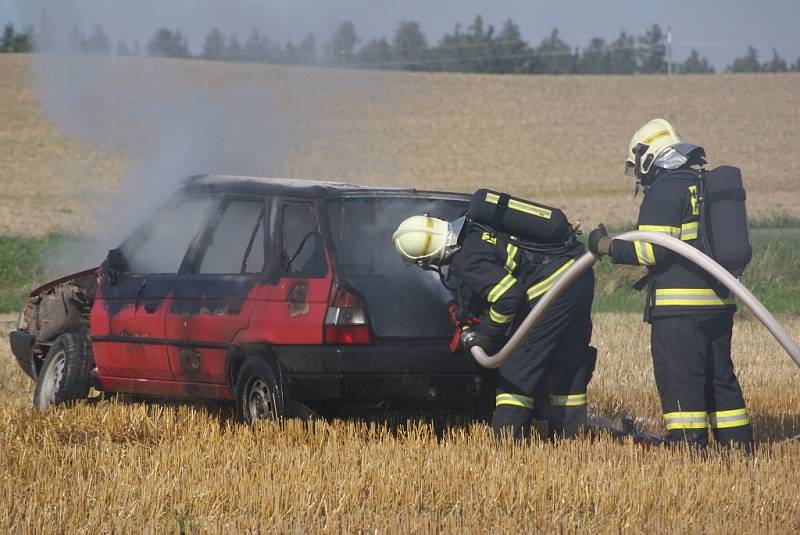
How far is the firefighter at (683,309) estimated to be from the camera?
6672 millimetres

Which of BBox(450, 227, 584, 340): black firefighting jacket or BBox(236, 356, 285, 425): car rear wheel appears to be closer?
BBox(450, 227, 584, 340): black firefighting jacket

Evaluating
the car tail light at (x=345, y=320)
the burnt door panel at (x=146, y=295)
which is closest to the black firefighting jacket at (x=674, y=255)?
the car tail light at (x=345, y=320)

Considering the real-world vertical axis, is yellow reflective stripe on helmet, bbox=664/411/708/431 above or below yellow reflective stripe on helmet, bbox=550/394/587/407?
above

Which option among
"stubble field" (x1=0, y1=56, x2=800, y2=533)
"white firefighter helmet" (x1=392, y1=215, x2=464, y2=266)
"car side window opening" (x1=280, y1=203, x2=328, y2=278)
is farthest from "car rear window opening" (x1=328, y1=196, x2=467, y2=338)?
"stubble field" (x1=0, y1=56, x2=800, y2=533)

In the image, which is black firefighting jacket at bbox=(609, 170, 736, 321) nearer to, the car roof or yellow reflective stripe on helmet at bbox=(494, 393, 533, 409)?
yellow reflective stripe on helmet at bbox=(494, 393, 533, 409)

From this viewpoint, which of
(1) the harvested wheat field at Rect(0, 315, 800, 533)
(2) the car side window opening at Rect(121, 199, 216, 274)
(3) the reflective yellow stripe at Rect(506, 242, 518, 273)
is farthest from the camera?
(2) the car side window opening at Rect(121, 199, 216, 274)

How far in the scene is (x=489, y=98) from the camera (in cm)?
5959

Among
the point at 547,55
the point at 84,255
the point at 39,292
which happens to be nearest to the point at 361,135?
the point at 84,255

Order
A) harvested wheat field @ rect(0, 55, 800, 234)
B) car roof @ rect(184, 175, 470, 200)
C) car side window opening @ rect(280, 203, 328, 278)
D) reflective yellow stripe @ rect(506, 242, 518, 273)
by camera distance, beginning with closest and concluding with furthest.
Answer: reflective yellow stripe @ rect(506, 242, 518, 273)
car side window opening @ rect(280, 203, 328, 278)
car roof @ rect(184, 175, 470, 200)
harvested wheat field @ rect(0, 55, 800, 234)

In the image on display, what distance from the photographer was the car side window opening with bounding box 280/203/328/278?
23.2ft

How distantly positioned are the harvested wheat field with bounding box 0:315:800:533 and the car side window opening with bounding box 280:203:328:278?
2.83ft

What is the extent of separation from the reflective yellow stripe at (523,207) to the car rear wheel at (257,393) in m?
1.52

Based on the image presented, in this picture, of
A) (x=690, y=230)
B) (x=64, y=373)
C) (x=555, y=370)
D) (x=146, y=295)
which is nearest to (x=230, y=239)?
(x=146, y=295)

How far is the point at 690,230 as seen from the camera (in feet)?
21.9
